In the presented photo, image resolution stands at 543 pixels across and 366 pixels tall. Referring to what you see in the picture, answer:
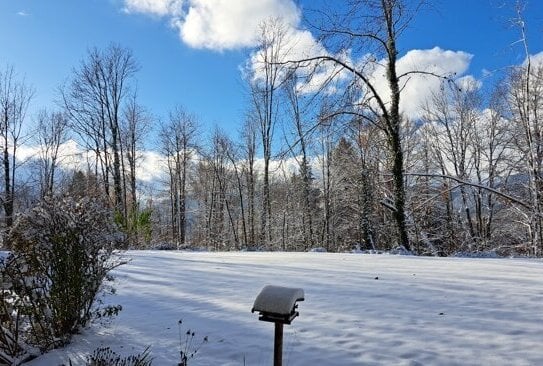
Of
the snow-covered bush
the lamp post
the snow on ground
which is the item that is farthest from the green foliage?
the lamp post

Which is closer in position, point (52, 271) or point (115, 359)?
point (115, 359)

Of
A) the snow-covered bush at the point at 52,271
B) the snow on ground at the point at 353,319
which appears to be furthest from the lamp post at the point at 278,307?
the snow-covered bush at the point at 52,271

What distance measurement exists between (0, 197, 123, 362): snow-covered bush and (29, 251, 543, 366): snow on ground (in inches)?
10.6

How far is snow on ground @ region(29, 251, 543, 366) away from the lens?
9.72 ft

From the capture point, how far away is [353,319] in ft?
12.1

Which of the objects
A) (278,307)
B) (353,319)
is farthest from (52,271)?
(353,319)

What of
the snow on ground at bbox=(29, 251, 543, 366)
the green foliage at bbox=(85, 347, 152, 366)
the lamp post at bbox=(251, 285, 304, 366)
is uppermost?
the lamp post at bbox=(251, 285, 304, 366)

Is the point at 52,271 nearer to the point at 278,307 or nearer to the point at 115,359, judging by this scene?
the point at 115,359

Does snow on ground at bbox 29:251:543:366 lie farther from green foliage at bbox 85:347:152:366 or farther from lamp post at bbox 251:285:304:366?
lamp post at bbox 251:285:304:366

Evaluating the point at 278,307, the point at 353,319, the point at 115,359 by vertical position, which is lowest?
the point at 115,359

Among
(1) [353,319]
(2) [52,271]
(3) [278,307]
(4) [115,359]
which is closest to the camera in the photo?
(3) [278,307]

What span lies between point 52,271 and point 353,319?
277cm

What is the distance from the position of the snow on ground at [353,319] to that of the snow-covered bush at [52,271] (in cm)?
27

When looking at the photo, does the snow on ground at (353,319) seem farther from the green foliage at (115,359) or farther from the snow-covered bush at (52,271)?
the snow-covered bush at (52,271)
